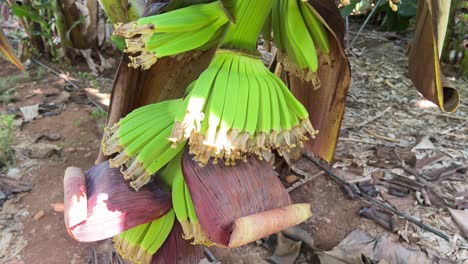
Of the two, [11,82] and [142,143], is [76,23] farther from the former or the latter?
[142,143]

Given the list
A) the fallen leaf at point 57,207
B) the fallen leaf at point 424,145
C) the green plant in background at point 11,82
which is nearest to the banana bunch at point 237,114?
the fallen leaf at point 57,207

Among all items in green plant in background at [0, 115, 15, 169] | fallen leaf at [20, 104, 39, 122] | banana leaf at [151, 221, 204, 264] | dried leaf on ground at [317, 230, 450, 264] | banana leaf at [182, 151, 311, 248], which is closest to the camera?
banana leaf at [182, 151, 311, 248]

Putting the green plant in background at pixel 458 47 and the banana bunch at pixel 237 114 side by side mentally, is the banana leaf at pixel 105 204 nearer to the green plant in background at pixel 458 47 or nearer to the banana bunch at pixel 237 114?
the banana bunch at pixel 237 114

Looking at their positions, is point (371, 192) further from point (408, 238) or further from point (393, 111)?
point (393, 111)

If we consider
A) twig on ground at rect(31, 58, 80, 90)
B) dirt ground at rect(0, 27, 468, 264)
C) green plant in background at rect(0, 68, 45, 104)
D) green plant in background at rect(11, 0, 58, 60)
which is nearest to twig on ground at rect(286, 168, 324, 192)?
dirt ground at rect(0, 27, 468, 264)

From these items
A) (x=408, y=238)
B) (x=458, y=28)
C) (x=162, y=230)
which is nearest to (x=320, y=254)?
(x=408, y=238)

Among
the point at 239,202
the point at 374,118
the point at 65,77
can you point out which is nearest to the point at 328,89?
the point at 239,202

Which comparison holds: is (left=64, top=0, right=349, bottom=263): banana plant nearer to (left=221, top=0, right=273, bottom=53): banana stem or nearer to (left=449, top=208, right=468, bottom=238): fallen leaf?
(left=221, top=0, right=273, bottom=53): banana stem
